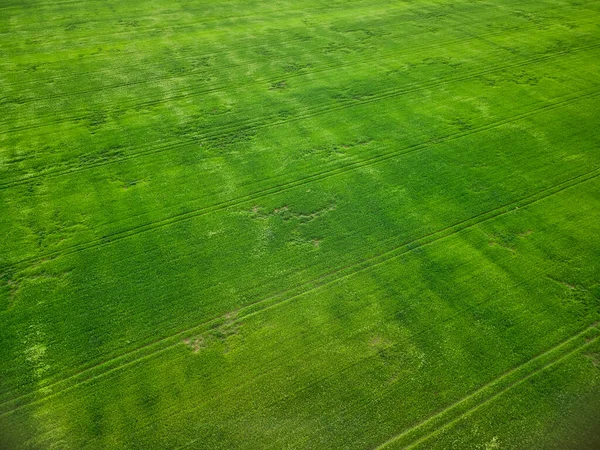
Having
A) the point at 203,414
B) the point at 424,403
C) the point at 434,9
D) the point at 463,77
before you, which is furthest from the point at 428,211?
the point at 434,9

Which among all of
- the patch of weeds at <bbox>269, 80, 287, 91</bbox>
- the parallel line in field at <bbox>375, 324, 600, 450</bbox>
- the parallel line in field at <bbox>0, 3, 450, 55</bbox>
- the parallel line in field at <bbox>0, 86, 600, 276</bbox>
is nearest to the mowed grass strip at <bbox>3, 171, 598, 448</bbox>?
the parallel line in field at <bbox>375, 324, 600, 450</bbox>

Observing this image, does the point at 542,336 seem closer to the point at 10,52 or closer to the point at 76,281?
the point at 76,281

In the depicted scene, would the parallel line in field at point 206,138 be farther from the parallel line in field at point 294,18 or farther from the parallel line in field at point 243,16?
the parallel line in field at point 243,16

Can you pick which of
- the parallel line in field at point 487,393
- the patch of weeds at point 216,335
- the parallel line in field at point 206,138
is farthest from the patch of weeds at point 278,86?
the parallel line in field at point 487,393

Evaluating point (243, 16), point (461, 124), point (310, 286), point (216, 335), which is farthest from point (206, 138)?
point (243, 16)

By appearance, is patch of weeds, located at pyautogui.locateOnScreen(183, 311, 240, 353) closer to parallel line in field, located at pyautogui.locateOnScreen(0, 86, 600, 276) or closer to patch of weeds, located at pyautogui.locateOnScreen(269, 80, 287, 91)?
parallel line in field, located at pyautogui.locateOnScreen(0, 86, 600, 276)
